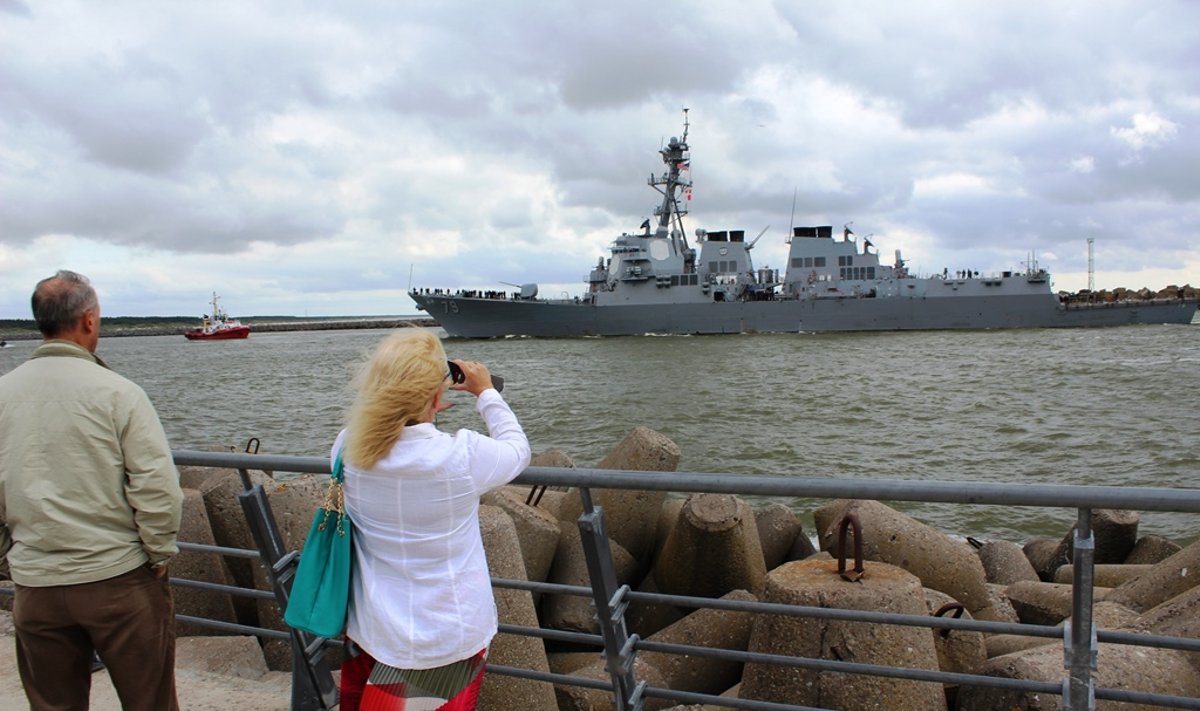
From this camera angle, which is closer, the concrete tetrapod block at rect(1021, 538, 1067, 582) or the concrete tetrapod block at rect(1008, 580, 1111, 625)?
the concrete tetrapod block at rect(1008, 580, 1111, 625)

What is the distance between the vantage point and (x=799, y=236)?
52.7m

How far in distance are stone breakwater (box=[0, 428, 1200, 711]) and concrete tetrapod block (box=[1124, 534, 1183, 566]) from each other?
2cm

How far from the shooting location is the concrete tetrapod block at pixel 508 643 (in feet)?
10.6

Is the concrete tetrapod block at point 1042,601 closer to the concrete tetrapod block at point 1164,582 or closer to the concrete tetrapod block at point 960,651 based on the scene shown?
the concrete tetrapod block at point 1164,582

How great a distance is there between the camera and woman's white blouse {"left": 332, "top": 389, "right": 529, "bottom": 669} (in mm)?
1784

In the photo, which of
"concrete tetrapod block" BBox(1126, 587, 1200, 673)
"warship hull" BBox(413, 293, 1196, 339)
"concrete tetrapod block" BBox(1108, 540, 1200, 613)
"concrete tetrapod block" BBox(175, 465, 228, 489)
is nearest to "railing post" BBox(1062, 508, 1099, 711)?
"concrete tetrapod block" BBox(1126, 587, 1200, 673)

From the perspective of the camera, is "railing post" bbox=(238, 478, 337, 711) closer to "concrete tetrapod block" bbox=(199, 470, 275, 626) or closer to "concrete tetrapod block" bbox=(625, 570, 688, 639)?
"concrete tetrapod block" bbox=(199, 470, 275, 626)

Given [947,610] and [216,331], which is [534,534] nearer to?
[947,610]

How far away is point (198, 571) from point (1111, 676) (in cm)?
452

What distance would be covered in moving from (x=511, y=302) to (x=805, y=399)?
108 feet

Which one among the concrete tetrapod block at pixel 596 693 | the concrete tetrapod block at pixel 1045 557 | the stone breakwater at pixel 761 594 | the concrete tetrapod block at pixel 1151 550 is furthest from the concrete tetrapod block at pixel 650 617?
the concrete tetrapod block at pixel 1151 550

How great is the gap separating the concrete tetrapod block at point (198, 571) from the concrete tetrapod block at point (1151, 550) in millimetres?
7110

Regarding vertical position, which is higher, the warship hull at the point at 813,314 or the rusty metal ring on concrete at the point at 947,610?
the warship hull at the point at 813,314

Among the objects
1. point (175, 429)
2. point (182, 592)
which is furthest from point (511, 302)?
point (182, 592)
